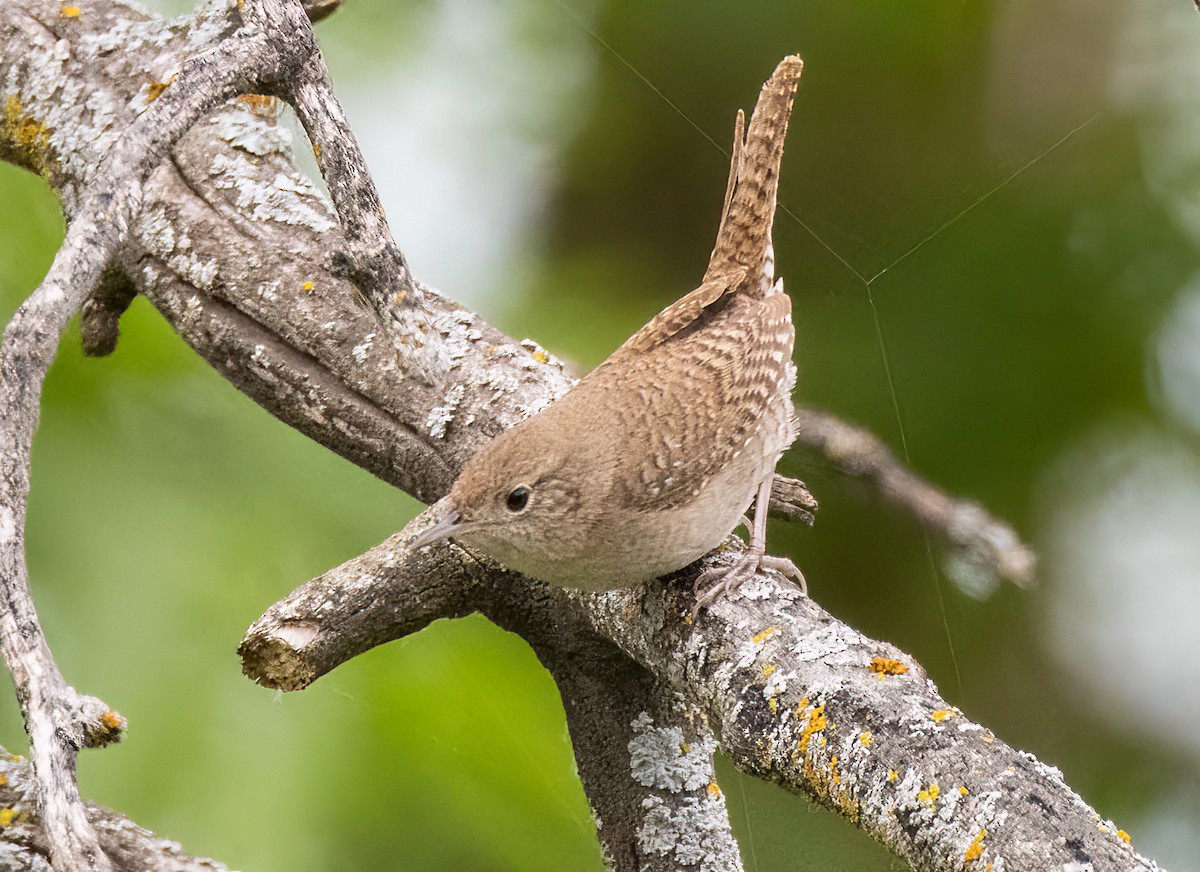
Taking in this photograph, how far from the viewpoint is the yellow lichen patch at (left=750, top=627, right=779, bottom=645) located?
4.74ft

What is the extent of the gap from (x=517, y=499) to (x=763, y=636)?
0.40 m

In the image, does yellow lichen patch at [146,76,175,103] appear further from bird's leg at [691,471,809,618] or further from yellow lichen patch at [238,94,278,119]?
bird's leg at [691,471,809,618]

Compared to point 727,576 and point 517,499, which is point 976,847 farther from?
point 517,499

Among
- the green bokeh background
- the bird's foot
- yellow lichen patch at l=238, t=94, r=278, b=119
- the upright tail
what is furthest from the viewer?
yellow lichen patch at l=238, t=94, r=278, b=119

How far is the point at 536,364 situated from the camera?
2.05m

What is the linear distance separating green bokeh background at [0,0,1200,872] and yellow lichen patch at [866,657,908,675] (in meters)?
0.44

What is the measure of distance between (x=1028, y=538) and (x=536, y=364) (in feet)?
3.14

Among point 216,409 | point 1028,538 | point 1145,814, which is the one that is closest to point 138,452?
point 216,409

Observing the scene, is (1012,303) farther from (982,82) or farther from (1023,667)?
(1023,667)

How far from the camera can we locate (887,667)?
132cm

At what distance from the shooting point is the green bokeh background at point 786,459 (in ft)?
5.68

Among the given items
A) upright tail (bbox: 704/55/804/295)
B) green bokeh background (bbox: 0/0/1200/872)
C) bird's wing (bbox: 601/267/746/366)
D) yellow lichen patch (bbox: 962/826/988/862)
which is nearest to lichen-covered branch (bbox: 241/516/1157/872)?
yellow lichen patch (bbox: 962/826/988/862)

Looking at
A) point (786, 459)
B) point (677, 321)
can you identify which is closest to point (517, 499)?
point (677, 321)

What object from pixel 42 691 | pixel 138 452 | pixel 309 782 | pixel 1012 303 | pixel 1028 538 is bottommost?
pixel 42 691
